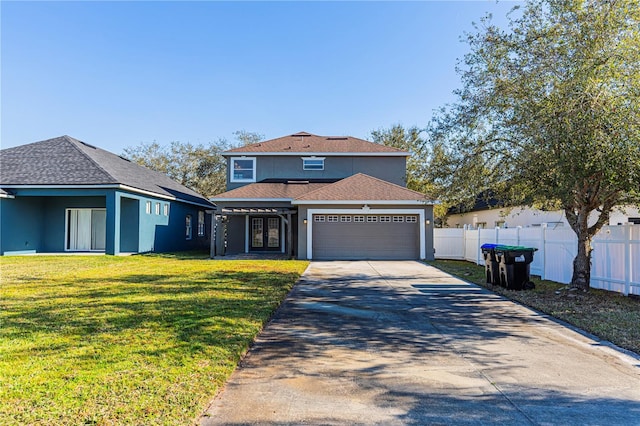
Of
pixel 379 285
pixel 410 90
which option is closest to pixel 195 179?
pixel 410 90

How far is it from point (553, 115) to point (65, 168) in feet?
66.0

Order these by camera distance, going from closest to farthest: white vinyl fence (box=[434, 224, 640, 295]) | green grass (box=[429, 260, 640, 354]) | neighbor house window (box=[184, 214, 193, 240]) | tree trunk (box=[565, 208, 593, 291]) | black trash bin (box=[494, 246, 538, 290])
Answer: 1. green grass (box=[429, 260, 640, 354])
2. white vinyl fence (box=[434, 224, 640, 295])
3. tree trunk (box=[565, 208, 593, 291])
4. black trash bin (box=[494, 246, 538, 290])
5. neighbor house window (box=[184, 214, 193, 240])

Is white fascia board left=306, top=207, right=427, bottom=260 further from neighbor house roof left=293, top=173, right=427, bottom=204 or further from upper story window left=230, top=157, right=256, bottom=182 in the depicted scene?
upper story window left=230, top=157, right=256, bottom=182

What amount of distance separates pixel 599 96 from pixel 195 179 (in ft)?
122

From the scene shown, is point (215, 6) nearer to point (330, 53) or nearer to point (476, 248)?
point (330, 53)

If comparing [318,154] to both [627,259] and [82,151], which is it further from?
[627,259]

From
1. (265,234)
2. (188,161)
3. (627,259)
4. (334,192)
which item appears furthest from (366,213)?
→ (188,161)

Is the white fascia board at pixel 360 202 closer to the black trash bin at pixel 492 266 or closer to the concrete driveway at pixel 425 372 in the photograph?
the black trash bin at pixel 492 266

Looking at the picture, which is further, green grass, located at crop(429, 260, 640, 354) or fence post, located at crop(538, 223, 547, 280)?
fence post, located at crop(538, 223, 547, 280)

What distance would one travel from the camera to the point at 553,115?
7.36m

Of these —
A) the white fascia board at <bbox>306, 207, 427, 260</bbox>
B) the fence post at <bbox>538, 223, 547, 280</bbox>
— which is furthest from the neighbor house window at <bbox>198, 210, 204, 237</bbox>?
the fence post at <bbox>538, 223, 547, 280</bbox>

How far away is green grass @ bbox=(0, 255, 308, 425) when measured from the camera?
3186 mm

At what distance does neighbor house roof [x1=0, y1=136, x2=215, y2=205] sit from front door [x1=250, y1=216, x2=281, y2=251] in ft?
17.4

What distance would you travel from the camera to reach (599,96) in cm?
693
